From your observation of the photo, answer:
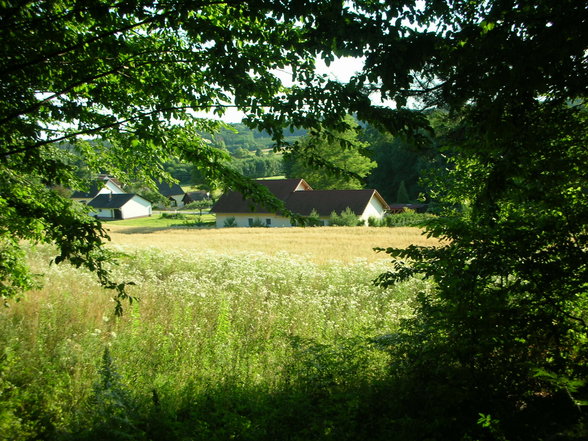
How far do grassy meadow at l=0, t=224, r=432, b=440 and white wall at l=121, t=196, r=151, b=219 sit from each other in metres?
63.1

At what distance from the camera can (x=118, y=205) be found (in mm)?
66938

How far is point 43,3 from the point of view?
10.4 feet

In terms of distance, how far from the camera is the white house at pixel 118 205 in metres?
67.1

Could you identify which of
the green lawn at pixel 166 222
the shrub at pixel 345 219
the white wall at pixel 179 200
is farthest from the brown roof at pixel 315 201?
the white wall at pixel 179 200

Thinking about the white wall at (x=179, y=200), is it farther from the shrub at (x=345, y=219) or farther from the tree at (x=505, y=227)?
the tree at (x=505, y=227)

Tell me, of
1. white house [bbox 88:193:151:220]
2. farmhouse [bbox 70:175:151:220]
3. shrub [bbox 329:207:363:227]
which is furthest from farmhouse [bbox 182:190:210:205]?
shrub [bbox 329:207:363:227]

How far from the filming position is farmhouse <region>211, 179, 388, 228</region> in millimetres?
42594

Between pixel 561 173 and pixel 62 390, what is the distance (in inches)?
243

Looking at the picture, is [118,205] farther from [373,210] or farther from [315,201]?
[373,210]

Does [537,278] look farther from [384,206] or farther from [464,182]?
[384,206]

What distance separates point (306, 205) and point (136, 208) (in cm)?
4042

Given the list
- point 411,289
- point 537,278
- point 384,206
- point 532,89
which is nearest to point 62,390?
point 537,278

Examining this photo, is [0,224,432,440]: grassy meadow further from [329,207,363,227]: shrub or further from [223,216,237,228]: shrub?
[223,216,237,228]: shrub

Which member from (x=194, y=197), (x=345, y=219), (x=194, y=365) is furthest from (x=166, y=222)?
(x=194, y=365)
